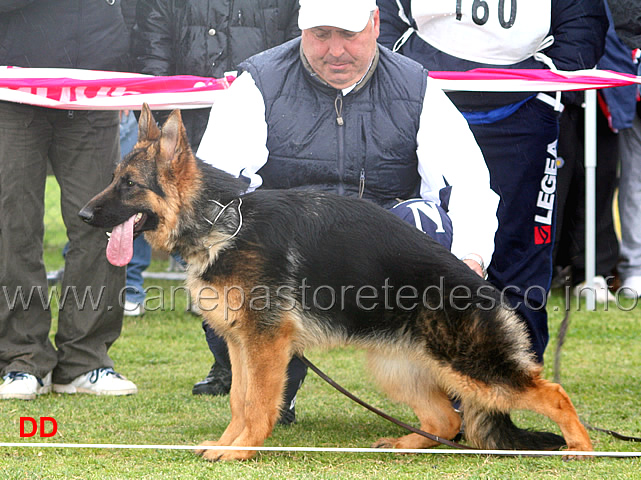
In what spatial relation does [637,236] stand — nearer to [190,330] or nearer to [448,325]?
[190,330]

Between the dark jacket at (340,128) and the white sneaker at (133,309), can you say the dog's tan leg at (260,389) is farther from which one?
the white sneaker at (133,309)

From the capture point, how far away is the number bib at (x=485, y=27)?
16.1 feet

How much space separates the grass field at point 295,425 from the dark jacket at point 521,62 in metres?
1.64

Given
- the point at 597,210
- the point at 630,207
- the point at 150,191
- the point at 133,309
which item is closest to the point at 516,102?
the point at 150,191

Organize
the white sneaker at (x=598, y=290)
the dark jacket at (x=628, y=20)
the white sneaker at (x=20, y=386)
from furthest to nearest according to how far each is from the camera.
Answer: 1. the white sneaker at (x=598, y=290)
2. the dark jacket at (x=628, y=20)
3. the white sneaker at (x=20, y=386)

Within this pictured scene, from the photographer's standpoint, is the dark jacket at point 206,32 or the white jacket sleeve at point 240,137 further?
the dark jacket at point 206,32

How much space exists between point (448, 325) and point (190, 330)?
351 centimetres

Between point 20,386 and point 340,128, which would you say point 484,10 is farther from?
point 20,386

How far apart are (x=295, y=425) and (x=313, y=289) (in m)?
1.00

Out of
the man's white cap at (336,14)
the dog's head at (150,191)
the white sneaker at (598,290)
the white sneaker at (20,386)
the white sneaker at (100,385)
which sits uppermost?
the man's white cap at (336,14)

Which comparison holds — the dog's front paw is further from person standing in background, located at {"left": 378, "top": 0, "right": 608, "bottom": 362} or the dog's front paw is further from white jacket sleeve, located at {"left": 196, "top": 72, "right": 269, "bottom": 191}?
person standing in background, located at {"left": 378, "top": 0, "right": 608, "bottom": 362}

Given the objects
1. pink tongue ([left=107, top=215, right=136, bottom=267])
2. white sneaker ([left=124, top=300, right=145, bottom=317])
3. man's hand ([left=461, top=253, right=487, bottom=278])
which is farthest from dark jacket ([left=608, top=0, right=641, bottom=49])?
white sneaker ([left=124, top=300, right=145, bottom=317])

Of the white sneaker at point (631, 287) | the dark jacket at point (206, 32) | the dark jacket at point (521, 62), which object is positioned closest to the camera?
the dark jacket at point (521, 62)

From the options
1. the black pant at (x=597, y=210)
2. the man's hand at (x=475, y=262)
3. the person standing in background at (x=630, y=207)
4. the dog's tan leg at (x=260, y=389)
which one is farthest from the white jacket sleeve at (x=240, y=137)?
the person standing in background at (x=630, y=207)
